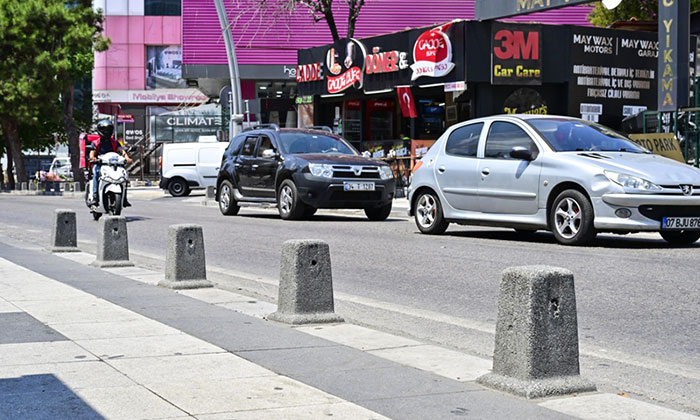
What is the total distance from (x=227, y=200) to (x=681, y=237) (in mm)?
10665

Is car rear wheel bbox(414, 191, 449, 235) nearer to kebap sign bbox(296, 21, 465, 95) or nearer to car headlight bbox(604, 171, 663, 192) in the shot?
car headlight bbox(604, 171, 663, 192)

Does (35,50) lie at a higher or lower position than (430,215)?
higher

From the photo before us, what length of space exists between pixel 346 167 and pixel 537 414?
1334 cm

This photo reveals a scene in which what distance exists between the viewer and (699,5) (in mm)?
33781

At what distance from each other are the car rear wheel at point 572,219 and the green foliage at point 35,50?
39.8 m

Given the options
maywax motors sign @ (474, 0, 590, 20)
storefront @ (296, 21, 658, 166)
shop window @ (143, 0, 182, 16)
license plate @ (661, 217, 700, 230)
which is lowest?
license plate @ (661, 217, 700, 230)

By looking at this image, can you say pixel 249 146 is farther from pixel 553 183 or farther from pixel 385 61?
pixel 385 61

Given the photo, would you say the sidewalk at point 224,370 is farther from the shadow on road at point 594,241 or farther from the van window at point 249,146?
the van window at point 249,146

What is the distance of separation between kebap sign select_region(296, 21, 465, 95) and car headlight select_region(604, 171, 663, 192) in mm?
15019

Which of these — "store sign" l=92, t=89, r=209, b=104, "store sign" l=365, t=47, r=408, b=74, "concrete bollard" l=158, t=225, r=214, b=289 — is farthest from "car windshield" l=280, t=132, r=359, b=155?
"store sign" l=92, t=89, r=209, b=104

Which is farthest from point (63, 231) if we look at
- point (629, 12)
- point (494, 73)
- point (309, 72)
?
point (629, 12)

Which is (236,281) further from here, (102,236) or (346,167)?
(346,167)

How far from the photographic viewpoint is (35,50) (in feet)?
161

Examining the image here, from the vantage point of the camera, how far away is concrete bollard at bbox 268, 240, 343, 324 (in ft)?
22.6
